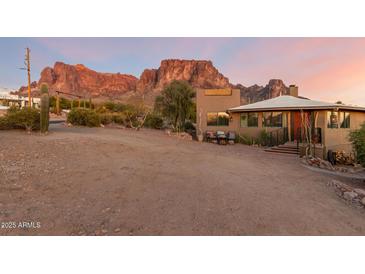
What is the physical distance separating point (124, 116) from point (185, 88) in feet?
26.0

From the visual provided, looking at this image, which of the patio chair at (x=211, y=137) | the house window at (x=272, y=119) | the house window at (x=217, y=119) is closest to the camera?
the house window at (x=272, y=119)

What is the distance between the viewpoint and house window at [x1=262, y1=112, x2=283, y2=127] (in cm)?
1219

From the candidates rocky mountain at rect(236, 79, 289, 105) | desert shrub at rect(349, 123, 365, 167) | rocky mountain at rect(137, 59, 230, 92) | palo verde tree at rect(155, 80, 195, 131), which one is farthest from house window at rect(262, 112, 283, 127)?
rocky mountain at rect(137, 59, 230, 92)

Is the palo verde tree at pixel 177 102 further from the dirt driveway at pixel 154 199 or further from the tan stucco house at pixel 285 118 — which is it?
the dirt driveway at pixel 154 199

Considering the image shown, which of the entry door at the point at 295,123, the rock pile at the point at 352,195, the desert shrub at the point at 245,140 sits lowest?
the rock pile at the point at 352,195

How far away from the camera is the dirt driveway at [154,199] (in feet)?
8.62

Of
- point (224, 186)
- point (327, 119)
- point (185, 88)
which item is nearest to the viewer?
point (224, 186)

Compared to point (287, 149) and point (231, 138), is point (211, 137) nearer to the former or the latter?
point (231, 138)

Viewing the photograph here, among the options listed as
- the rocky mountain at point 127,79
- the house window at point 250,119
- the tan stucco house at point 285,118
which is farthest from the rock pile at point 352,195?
the rocky mountain at point 127,79

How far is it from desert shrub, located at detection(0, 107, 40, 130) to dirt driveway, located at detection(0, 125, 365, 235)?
11.4ft

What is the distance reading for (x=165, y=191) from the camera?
376 centimetres

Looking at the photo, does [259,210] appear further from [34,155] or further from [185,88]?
[185,88]

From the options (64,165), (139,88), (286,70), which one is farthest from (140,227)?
(139,88)

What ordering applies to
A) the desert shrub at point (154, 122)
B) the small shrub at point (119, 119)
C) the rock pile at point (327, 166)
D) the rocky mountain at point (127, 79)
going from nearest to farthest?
the rock pile at point (327, 166), the small shrub at point (119, 119), the desert shrub at point (154, 122), the rocky mountain at point (127, 79)
